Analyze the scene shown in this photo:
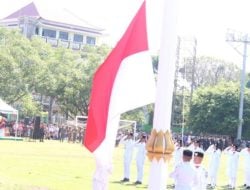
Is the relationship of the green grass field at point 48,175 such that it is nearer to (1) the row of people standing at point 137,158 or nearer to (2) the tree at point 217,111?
(1) the row of people standing at point 137,158

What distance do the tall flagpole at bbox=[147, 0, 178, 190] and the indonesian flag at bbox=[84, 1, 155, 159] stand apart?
0.22m

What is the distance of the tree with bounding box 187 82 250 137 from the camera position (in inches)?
2479

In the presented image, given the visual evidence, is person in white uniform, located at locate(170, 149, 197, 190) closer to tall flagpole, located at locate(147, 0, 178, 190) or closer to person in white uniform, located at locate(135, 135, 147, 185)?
tall flagpole, located at locate(147, 0, 178, 190)

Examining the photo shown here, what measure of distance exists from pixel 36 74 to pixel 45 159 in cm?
3042

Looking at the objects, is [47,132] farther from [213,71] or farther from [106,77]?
[106,77]

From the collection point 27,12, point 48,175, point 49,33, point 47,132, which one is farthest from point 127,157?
point 27,12

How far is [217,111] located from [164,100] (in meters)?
58.7

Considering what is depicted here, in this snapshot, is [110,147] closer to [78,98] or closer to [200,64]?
[78,98]

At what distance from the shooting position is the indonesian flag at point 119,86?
5750 mm

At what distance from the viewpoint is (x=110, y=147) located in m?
5.79

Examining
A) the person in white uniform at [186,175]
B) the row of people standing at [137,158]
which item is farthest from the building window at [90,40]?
the person in white uniform at [186,175]

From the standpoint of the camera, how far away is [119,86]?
229 inches

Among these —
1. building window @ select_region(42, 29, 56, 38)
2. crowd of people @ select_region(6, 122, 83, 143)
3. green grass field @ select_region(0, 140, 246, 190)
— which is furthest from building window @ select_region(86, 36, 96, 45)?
green grass field @ select_region(0, 140, 246, 190)

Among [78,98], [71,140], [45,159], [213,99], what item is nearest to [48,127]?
[71,140]
